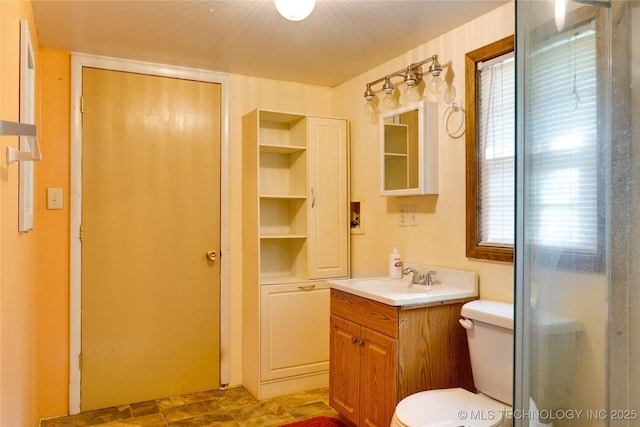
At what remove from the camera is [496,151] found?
2.17 meters

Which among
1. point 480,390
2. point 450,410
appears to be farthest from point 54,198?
point 480,390

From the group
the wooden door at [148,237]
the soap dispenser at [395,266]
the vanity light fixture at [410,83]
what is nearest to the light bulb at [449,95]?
the vanity light fixture at [410,83]

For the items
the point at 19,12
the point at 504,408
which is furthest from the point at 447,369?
the point at 19,12

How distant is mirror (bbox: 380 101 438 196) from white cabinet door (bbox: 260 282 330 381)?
36.0 inches

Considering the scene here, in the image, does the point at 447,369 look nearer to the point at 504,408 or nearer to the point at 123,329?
the point at 504,408

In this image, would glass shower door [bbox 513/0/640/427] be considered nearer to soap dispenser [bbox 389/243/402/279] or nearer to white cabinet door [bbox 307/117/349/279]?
soap dispenser [bbox 389/243/402/279]

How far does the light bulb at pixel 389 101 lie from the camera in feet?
9.13

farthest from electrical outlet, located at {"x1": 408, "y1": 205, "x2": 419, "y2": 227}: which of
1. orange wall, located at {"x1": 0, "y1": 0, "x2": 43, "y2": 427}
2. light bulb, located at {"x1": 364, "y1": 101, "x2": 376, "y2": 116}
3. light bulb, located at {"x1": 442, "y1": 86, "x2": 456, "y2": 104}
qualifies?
orange wall, located at {"x1": 0, "y1": 0, "x2": 43, "y2": 427}

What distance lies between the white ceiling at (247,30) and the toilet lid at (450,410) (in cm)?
175

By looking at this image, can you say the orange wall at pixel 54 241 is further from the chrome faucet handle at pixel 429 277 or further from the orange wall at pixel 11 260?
the chrome faucet handle at pixel 429 277

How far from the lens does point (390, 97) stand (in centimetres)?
278

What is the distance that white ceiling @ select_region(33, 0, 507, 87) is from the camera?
2131 millimetres

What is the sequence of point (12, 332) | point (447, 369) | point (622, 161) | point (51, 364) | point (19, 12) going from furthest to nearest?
point (51, 364) < point (447, 369) < point (19, 12) < point (12, 332) < point (622, 161)

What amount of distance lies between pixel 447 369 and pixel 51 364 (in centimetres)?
229
